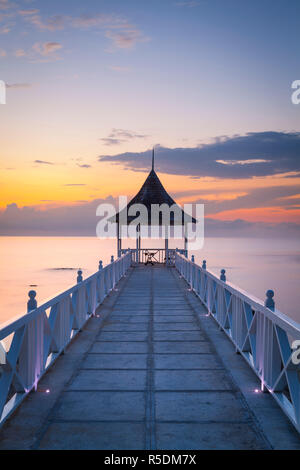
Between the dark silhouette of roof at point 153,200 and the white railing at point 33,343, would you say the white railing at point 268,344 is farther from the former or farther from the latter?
the dark silhouette of roof at point 153,200

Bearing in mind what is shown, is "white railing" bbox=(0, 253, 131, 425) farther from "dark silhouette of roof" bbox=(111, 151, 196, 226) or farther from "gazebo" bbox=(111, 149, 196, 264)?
"dark silhouette of roof" bbox=(111, 151, 196, 226)

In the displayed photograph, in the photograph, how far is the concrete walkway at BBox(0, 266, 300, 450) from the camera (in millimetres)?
3137

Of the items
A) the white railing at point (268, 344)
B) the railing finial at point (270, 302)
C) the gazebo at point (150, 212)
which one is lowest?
the white railing at point (268, 344)

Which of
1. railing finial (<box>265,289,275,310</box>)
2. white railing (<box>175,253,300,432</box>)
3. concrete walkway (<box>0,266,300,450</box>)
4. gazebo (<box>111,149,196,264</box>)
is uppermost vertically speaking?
gazebo (<box>111,149,196,264</box>)

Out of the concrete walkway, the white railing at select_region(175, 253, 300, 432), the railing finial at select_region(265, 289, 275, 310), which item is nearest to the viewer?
the concrete walkway

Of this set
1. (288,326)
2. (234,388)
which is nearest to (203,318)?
(234,388)

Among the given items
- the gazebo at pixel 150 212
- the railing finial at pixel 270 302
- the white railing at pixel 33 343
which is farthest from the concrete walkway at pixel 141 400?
the gazebo at pixel 150 212

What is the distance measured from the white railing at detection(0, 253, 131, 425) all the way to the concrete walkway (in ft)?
0.48

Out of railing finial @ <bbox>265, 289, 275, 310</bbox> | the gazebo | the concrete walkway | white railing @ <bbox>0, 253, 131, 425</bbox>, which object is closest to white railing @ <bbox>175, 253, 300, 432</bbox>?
railing finial @ <bbox>265, 289, 275, 310</bbox>

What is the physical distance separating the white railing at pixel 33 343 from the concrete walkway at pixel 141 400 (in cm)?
15

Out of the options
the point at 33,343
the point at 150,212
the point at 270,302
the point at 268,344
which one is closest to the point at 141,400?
the point at 33,343

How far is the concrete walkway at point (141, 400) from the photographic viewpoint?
314 centimetres
